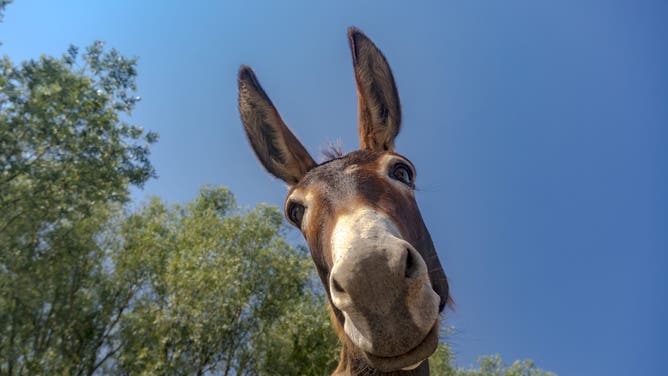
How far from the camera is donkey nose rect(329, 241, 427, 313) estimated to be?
1975mm

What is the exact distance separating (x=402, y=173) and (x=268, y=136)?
6.33 ft

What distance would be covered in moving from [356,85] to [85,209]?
Result: 31.2 feet

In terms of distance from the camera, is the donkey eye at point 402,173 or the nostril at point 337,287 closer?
the nostril at point 337,287

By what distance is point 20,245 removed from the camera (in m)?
10.2

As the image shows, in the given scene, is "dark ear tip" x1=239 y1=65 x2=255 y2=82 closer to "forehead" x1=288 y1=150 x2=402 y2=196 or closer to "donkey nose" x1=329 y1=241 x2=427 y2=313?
"forehead" x1=288 y1=150 x2=402 y2=196

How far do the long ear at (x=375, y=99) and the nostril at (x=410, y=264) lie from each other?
8.04 ft

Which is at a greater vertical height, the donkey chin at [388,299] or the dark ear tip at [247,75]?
the dark ear tip at [247,75]

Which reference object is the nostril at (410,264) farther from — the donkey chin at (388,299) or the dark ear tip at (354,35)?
the dark ear tip at (354,35)

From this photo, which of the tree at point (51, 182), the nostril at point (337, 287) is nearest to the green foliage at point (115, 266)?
the tree at point (51, 182)

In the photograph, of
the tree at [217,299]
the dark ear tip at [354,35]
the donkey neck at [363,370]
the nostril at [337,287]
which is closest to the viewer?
the nostril at [337,287]

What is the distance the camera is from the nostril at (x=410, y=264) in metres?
2.05

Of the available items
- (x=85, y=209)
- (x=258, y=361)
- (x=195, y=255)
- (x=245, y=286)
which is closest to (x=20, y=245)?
(x=85, y=209)

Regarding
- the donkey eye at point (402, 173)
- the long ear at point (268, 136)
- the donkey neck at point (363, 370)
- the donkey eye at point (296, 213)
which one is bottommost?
the donkey neck at point (363, 370)

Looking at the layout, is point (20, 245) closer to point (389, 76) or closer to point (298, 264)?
point (298, 264)
